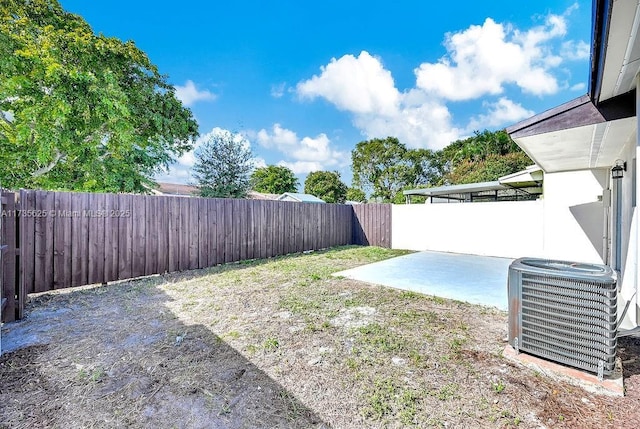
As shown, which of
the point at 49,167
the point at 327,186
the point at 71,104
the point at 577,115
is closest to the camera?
the point at 577,115

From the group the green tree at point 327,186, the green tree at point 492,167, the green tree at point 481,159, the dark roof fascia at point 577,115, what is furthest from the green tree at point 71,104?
the green tree at point 327,186

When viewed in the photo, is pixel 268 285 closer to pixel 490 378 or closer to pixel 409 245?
pixel 490 378

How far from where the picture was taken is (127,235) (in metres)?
5.19

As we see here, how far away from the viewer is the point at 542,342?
2.30 metres

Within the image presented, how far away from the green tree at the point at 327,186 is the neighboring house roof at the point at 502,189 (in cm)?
1775

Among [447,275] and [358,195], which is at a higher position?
[358,195]

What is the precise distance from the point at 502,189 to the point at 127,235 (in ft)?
46.1

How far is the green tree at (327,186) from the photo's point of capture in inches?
1308

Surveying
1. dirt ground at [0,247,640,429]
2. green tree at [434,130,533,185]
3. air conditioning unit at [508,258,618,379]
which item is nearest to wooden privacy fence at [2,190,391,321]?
dirt ground at [0,247,640,429]

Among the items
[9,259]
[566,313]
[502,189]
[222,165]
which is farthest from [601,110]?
[502,189]

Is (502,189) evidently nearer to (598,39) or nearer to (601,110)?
(601,110)

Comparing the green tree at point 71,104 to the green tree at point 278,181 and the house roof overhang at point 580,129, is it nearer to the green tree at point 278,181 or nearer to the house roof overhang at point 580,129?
the house roof overhang at point 580,129

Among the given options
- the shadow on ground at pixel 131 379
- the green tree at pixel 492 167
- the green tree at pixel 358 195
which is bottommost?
the shadow on ground at pixel 131 379

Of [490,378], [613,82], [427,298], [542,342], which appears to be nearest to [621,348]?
[542,342]
